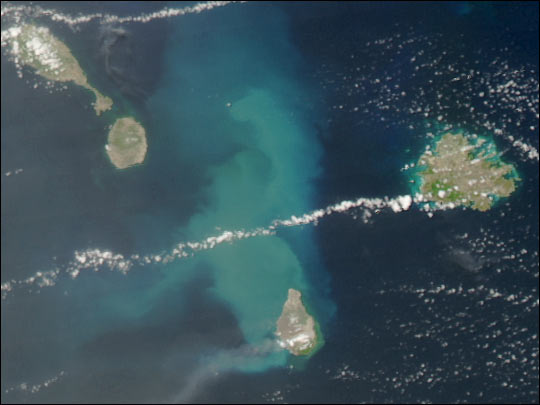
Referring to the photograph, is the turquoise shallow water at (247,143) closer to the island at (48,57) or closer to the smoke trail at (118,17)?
the smoke trail at (118,17)

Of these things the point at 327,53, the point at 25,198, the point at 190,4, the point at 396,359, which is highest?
the point at 190,4

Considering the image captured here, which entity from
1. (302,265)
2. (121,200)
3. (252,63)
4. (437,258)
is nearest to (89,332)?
(121,200)

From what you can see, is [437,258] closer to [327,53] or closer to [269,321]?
[269,321]

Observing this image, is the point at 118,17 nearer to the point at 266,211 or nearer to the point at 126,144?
the point at 126,144

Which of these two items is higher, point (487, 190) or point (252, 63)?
point (252, 63)

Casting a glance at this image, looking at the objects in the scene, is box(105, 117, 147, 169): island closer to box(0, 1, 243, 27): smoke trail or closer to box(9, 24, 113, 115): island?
box(9, 24, 113, 115): island

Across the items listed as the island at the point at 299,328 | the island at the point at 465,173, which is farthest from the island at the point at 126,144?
the island at the point at 465,173
